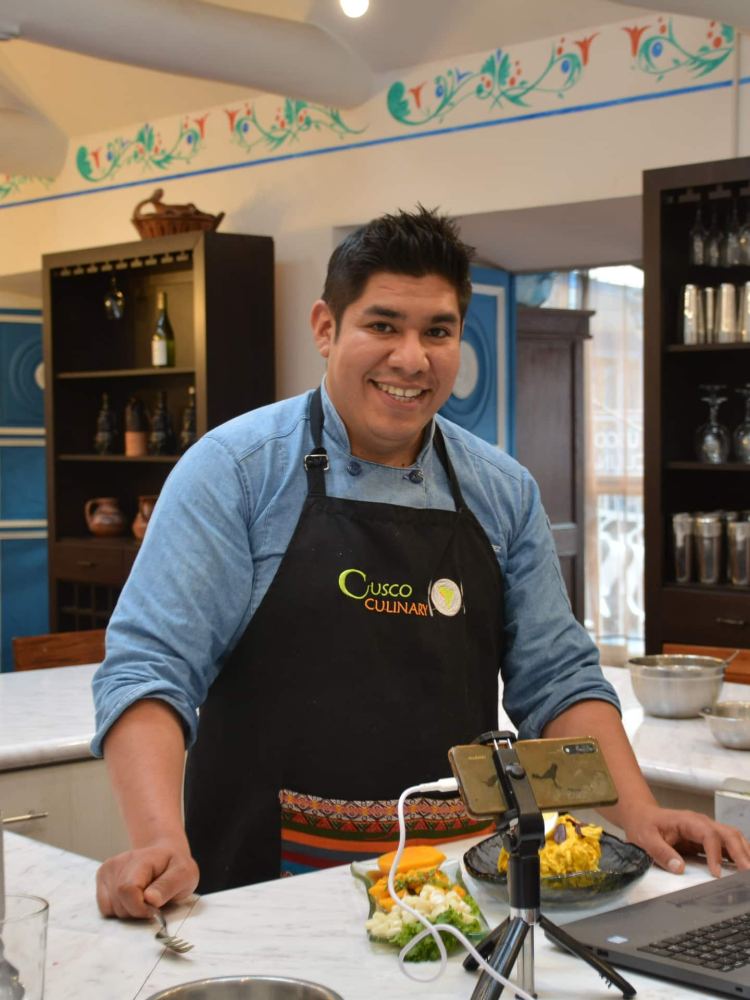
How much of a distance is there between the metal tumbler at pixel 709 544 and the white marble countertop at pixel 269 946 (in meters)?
3.14

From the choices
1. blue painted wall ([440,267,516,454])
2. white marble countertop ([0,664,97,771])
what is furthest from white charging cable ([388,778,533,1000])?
blue painted wall ([440,267,516,454])

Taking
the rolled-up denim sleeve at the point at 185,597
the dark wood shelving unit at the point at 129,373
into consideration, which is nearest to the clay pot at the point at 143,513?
the dark wood shelving unit at the point at 129,373

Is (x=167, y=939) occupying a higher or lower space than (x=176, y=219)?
lower

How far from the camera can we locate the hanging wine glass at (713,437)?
4.84 metres

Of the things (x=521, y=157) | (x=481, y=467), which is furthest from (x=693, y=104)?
(x=481, y=467)

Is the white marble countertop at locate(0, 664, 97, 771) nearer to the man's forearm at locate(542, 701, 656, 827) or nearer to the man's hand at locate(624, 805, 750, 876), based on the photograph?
the man's forearm at locate(542, 701, 656, 827)

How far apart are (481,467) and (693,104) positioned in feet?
10.3

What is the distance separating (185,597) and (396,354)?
1.52 feet

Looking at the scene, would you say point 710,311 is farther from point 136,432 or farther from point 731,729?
point 136,432

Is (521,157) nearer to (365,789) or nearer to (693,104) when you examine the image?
(693,104)

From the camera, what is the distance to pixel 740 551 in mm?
4727

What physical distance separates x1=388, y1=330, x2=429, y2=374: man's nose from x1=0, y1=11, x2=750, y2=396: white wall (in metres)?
3.21

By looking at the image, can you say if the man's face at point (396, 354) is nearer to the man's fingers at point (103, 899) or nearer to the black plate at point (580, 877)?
the black plate at point (580, 877)

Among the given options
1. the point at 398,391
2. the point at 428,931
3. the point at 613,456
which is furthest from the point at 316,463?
the point at 613,456
